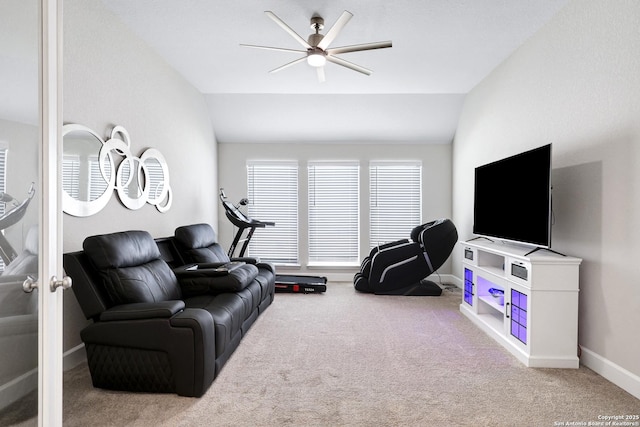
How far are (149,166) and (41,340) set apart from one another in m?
2.68

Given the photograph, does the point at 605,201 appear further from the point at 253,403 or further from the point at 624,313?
the point at 253,403

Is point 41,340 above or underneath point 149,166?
underneath

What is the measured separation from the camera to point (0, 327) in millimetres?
1243

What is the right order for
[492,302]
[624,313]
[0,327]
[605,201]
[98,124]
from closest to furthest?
[0,327]
[624,313]
[605,201]
[98,124]
[492,302]

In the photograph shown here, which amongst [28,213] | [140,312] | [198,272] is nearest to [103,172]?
[198,272]

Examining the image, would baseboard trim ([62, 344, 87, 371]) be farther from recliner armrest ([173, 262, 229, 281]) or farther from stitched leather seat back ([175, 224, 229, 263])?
stitched leather seat back ([175, 224, 229, 263])

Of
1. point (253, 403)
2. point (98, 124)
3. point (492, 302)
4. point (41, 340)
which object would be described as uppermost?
point (98, 124)

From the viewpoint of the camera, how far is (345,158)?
604cm

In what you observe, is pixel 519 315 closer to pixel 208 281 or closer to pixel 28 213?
pixel 208 281

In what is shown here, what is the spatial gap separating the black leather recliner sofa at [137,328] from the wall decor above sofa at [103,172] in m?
0.46

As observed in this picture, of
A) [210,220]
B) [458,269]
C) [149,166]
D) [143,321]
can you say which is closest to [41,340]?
[143,321]

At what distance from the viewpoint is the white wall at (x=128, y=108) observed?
2666 mm

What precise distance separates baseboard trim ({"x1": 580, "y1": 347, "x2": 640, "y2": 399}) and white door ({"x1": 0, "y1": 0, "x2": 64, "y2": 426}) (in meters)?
3.24

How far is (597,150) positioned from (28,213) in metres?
3.46
